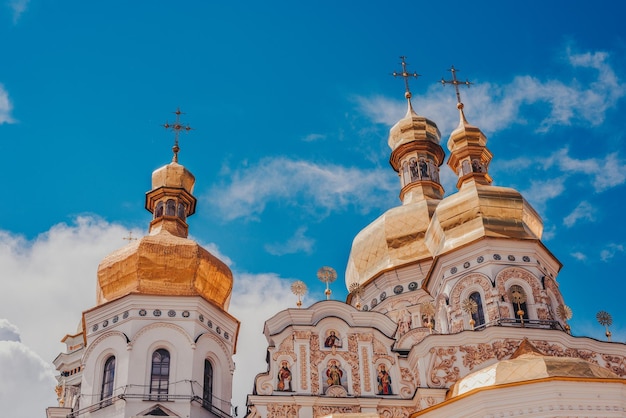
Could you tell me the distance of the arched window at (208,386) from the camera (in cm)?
2191

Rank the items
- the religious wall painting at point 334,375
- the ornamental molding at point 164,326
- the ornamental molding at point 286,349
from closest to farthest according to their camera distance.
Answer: the religious wall painting at point 334,375 → the ornamental molding at point 286,349 → the ornamental molding at point 164,326

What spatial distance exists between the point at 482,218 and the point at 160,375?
29.5ft

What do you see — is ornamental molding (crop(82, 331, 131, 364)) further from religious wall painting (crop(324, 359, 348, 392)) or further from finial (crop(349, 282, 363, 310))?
finial (crop(349, 282, 363, 310))

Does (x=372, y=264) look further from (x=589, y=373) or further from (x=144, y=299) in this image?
(x=589, y=373)

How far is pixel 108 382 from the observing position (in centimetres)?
2217

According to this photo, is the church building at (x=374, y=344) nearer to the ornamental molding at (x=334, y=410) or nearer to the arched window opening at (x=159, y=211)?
the ornamental molding at (x=334, y=410)

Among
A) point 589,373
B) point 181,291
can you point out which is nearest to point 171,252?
point 181,291

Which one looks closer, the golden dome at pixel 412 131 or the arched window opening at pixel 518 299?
the arched window opening at pixel 518 299

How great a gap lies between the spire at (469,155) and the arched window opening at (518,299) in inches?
176

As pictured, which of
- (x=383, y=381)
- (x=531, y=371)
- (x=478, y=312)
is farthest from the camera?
(x=478, y=312)

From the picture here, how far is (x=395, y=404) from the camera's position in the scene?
20516 millimetres

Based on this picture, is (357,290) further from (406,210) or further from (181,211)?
(181,211)

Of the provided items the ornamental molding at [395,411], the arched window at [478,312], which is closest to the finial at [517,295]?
the arched window at [478,312]

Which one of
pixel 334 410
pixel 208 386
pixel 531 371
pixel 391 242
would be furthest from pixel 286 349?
pixel 391 242
